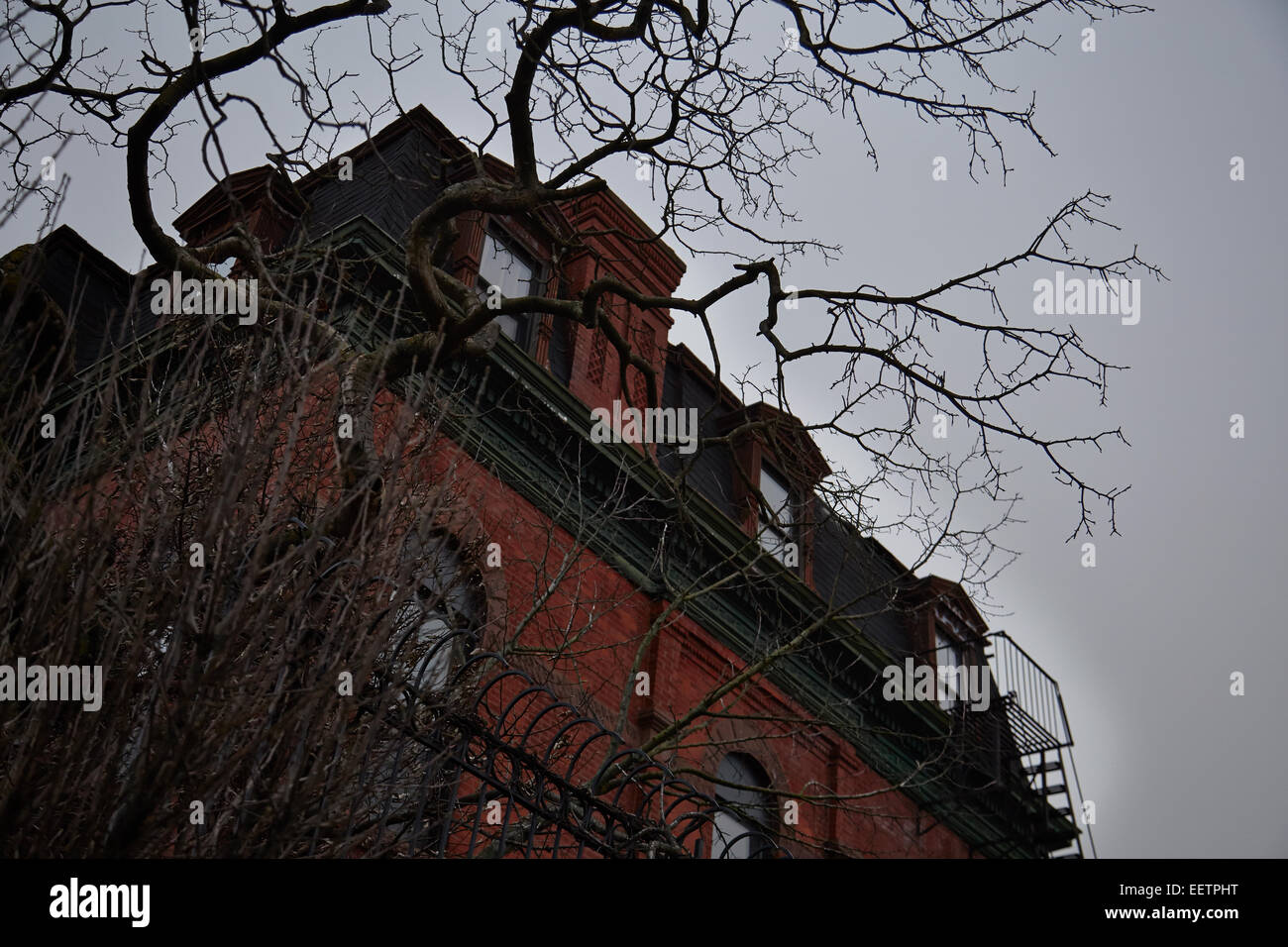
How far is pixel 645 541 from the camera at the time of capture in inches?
554

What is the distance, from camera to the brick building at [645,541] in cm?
1044

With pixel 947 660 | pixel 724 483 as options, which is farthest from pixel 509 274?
pixel 947 660

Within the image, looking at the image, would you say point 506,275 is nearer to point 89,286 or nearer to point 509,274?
point 509,274

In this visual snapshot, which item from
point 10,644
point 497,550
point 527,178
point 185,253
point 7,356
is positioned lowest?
point 10,644

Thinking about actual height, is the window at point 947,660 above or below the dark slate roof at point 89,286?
below

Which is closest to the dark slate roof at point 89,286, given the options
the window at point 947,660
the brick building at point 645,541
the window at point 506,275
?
the brick building at point 645,541

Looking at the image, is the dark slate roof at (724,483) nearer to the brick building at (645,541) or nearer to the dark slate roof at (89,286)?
the brick building at (645,541)

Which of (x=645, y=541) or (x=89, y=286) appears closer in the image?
(x=89, y=286)

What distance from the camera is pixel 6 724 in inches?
139

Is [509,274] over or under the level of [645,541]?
over

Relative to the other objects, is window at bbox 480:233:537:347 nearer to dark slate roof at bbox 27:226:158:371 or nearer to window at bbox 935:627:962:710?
dark slate roof at bbox 27:226:158:371
